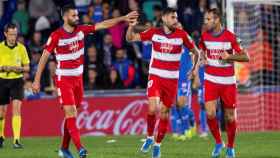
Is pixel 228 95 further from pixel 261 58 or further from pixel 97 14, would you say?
pixel 97 14

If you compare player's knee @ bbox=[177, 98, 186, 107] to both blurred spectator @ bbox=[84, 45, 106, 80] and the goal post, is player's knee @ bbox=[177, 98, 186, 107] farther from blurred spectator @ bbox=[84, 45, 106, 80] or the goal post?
blurred spectator @ bbox=[84, 45, 106, 80]

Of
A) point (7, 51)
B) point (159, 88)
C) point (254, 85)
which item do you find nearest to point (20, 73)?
point (7, 51)

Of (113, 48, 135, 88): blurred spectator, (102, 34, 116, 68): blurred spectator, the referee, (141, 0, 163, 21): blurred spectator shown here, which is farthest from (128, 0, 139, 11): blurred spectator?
the referee

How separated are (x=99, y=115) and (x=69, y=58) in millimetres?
8220

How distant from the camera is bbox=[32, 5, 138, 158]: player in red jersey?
14.5 metres

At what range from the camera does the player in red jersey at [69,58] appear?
47.7ft

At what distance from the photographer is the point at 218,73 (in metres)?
15.1

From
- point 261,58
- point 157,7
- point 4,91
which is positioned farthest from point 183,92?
point 157,7

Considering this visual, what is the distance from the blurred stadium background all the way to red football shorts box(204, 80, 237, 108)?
6.00 meters

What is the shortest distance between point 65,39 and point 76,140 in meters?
1.59

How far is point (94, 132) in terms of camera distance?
75.2ft

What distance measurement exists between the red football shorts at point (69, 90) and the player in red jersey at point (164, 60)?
1.34 metres

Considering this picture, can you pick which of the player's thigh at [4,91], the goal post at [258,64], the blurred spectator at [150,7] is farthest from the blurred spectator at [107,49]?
the player's thigh at [4,91]

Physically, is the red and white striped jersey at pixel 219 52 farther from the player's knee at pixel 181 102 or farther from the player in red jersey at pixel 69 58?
the player's knee at pixel 181 102
